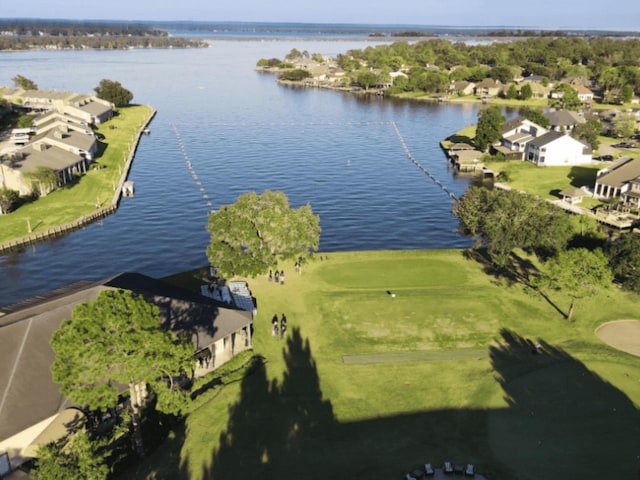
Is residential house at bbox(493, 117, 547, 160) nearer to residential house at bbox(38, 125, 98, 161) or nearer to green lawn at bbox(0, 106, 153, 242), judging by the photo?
green lawn at bbox(0, 106, 153, 242)

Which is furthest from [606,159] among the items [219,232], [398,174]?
[219,232]

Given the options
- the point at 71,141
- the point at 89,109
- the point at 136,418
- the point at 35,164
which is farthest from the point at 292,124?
the point at 136,418

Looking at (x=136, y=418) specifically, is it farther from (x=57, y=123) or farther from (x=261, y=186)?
(x=57, y=123)

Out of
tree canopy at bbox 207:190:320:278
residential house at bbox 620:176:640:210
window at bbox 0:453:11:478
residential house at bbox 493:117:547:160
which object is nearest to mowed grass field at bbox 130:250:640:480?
tree canopy at bbox 207:190:320:278

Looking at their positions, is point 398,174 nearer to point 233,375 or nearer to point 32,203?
point 32,203

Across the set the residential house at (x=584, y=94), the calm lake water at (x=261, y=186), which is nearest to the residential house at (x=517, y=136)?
the calm lake water at (x=261, y=186)

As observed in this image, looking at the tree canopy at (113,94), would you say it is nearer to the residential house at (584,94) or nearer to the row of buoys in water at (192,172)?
the row of buoys in water at (192,172)

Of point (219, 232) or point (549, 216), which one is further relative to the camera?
point (549, 216)
